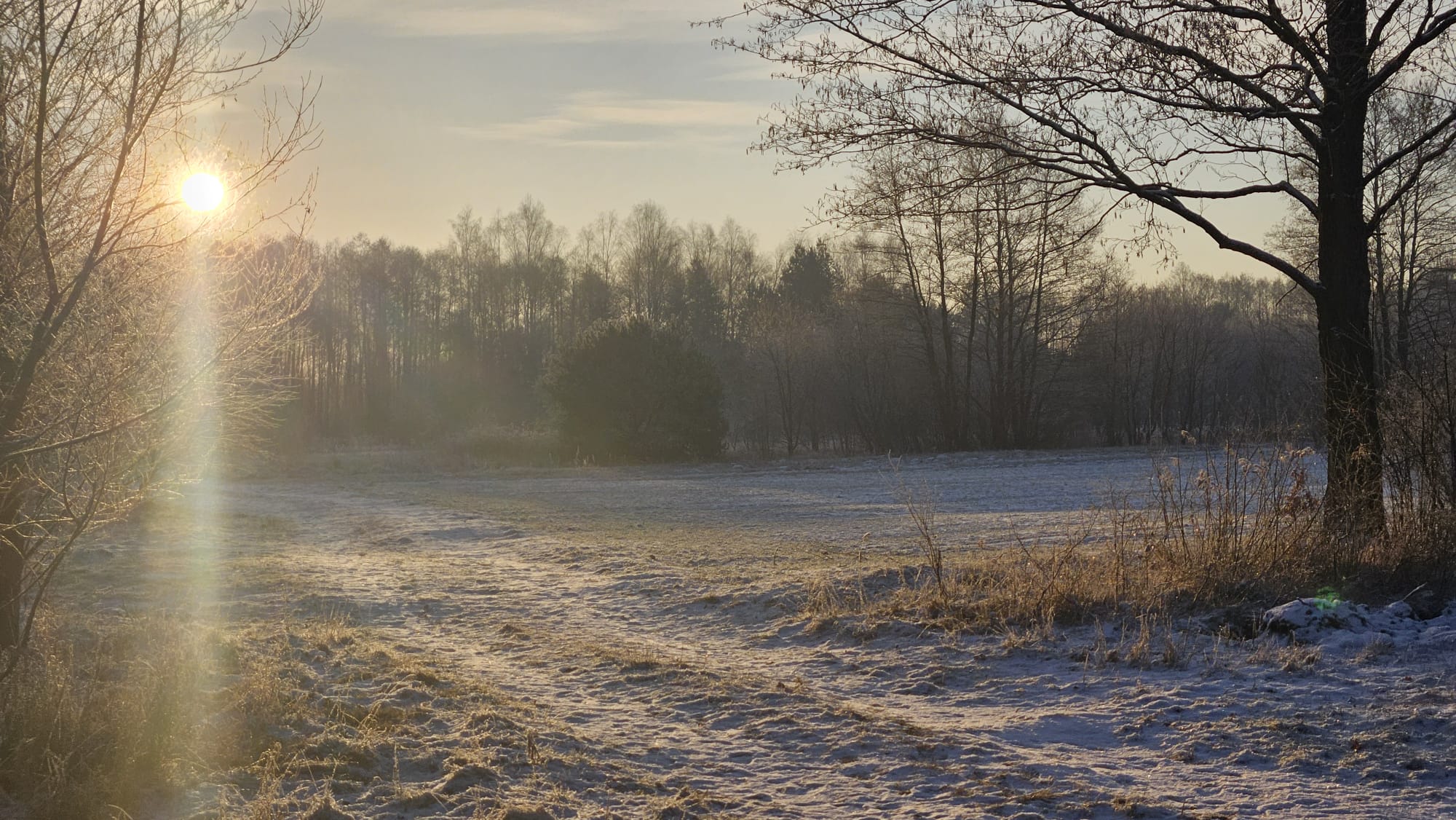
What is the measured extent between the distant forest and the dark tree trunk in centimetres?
1460

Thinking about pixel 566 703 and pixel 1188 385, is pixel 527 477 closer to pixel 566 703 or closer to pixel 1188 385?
pixel 566 703

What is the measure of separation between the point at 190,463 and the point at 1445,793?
1011 cm

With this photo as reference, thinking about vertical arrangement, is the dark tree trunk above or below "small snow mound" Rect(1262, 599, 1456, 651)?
above

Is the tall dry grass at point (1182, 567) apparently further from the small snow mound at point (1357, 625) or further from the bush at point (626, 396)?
the bush at point (626, 396)

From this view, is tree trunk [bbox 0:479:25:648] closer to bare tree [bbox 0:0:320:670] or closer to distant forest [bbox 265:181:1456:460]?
bare tree [bbox 0:0:320:670]

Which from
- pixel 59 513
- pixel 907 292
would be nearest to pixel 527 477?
pixel 907 292

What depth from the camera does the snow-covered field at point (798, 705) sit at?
4922 mm

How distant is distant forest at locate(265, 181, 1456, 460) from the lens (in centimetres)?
4062

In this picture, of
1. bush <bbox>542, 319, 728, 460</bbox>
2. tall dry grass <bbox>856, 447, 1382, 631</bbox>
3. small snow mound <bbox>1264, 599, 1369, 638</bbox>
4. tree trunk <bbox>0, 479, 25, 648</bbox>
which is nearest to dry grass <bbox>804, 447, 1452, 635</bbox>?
tall dry grass <bbox>856, 447, 1382, 631</bbox>

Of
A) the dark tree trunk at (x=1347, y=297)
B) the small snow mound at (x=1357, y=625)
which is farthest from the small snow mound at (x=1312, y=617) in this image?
the dark tree trunk at (x=1347, y=297)

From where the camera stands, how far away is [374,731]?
5.92 m

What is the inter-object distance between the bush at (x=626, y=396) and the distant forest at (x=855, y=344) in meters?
0.59

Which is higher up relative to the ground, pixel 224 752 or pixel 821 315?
pixel 821 315

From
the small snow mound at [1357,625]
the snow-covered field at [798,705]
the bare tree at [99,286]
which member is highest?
the bare tree at [99,286]
